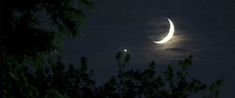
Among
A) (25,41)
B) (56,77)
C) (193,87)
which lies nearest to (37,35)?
(25,41)

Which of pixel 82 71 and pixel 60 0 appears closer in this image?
pixel 60 0

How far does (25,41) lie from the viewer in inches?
419

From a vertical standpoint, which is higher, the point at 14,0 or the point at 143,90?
the point at 143,90

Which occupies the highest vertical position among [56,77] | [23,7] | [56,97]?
[56,77]

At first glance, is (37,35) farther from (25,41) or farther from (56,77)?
(56,77)

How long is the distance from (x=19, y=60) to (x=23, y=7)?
0.94 meters

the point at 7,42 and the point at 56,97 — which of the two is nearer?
the point at 7,42

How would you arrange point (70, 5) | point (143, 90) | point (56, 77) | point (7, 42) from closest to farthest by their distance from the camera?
point (7, 42) → point (70, 5) → point (56, 77) → point (143, 90)

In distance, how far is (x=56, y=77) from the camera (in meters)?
24.2

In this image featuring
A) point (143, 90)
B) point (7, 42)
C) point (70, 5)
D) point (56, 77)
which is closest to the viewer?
point (7, 42)

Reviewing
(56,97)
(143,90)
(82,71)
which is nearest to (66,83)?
(82,71)

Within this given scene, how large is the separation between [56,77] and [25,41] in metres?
13.6

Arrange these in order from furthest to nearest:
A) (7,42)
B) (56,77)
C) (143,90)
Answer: (143,90) < (56,77) < (7,42)

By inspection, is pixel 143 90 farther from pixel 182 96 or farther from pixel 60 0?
pixel 60 0
